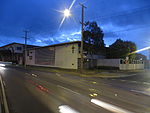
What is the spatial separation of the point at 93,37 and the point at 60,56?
40.6 ft

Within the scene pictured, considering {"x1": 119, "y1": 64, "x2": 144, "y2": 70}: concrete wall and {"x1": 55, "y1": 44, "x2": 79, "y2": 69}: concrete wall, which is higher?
{"x1": 55, "y1": 44, "x2": 79, "y2": 69}: concrete wall

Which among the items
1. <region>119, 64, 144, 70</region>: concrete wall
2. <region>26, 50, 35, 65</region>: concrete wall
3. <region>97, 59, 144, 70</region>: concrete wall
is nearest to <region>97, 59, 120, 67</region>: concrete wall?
<region>97, 59, 144, 70</region>: concrete wall

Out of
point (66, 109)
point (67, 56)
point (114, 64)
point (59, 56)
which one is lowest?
point (66, 109)

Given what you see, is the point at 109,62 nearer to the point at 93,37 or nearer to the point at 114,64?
the point at 114,64

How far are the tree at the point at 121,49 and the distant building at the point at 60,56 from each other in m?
3.39

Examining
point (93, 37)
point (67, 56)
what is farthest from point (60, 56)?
point (93, 37)

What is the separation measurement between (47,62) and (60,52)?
7.01 m

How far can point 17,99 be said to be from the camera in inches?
211

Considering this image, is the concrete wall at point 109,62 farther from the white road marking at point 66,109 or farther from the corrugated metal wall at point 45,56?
the white road marking at point 66,109

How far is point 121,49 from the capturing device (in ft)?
98.6

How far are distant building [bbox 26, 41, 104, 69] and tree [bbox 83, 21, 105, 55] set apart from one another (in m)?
2.85

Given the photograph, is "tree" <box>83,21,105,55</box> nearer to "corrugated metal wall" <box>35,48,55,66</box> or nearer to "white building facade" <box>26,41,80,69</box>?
Answer: "white building facade" <box>26,41,80,69</box>

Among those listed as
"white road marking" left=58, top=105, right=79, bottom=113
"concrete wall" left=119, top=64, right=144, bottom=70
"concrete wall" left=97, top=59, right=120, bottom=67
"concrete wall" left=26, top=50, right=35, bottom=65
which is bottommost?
"white road marking" left=58, top=105, right=79, bottom=113

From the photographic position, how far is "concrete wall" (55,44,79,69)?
86.9 feet
